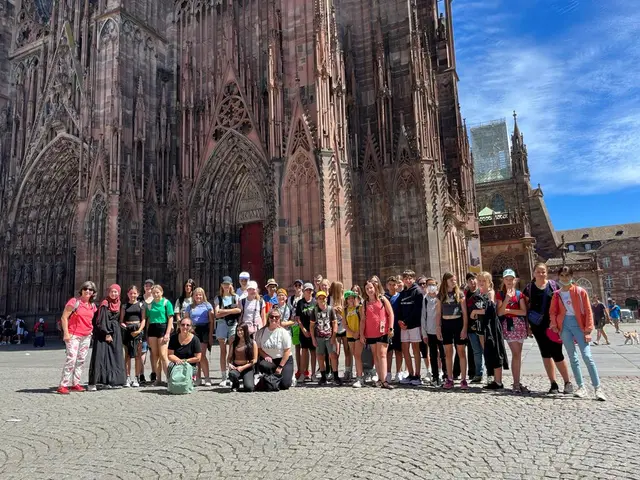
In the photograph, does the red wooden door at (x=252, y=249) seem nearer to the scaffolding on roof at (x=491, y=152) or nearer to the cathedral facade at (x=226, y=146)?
the cathedral facade at (x=226, y=146)

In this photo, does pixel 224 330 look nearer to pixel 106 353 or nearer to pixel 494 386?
pixel 106 353

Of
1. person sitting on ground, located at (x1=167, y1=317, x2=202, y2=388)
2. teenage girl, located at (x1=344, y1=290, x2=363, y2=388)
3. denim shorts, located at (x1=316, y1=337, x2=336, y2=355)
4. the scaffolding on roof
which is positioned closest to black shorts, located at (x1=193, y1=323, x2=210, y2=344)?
person sitting on ground, located at (x1=167, y1=317, x2=202, y2=388)

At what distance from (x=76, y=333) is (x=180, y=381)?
2.09 m

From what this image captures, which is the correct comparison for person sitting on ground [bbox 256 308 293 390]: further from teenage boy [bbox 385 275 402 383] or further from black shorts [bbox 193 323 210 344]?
teenage boy [bbox 385 275 402 383]

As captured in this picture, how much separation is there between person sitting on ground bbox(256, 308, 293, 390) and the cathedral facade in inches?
323

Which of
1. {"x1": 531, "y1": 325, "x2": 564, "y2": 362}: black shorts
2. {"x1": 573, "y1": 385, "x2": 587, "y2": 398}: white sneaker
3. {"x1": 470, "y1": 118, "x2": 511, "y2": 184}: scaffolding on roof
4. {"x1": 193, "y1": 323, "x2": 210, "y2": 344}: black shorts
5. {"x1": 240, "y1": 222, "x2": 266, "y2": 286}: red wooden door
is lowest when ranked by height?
{"x1": 573, "y1": 385, "x2": 587, "y2": 398}: white sneaker

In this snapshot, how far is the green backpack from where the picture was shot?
739cm

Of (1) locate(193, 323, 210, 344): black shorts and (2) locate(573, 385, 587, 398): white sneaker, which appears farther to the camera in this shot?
(1) locate(193, 323, 210, 344): black shorts

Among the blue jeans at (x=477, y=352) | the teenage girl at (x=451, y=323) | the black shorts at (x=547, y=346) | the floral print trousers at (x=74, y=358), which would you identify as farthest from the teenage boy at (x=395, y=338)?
the floral print trousers at (x=74, y=358)

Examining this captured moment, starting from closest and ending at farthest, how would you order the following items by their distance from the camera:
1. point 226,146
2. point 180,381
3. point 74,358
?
1. point 180,381
2. point 74,358
3. point 226,146

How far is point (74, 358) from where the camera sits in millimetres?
7953

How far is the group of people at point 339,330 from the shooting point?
700 centimetres

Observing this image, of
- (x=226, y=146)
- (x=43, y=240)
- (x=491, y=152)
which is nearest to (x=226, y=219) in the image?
(x=226, y=146)

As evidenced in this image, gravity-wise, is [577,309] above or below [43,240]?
below
